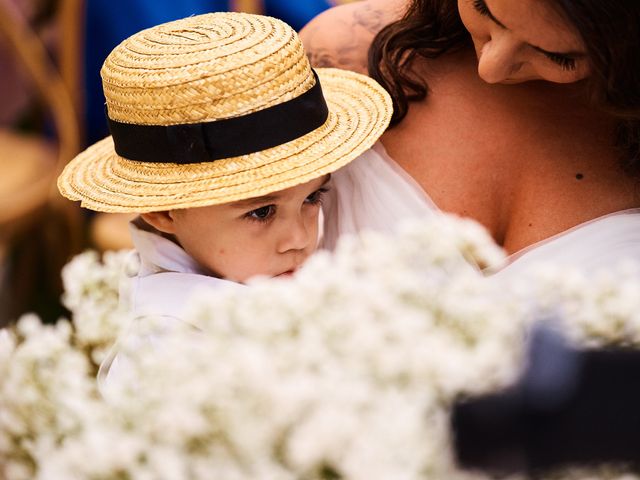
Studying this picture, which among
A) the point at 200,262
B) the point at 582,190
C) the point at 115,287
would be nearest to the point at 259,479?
the point at 115,287

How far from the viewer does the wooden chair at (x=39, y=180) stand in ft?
9.53

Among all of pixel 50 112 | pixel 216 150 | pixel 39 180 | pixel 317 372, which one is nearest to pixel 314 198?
pixel 216 150

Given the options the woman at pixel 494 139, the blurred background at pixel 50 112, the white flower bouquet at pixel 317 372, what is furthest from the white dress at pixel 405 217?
the blurred background at pixel 50 112

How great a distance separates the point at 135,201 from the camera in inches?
50.5

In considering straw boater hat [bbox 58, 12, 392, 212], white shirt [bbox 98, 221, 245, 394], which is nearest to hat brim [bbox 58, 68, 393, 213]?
straw boater hat [bbox 58, 12, 392, 212]

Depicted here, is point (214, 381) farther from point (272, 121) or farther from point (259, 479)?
point (272, 121)

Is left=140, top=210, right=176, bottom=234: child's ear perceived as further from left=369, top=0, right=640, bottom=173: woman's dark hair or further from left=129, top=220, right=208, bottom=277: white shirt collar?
left=369, top=0, right=640, bottom=173: woman's dark hair

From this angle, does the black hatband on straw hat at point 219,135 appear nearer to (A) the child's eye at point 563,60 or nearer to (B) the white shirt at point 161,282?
(B) the white shirt at point 161,282

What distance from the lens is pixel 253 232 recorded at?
1341 mm

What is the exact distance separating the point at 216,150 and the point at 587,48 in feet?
1.65

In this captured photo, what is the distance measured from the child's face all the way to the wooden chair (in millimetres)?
1630

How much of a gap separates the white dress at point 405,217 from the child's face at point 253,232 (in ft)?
0.70

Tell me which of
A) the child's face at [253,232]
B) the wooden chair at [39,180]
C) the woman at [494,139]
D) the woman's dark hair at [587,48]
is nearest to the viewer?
the woman's dark hair at [587,48]

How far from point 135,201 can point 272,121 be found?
215 mm
